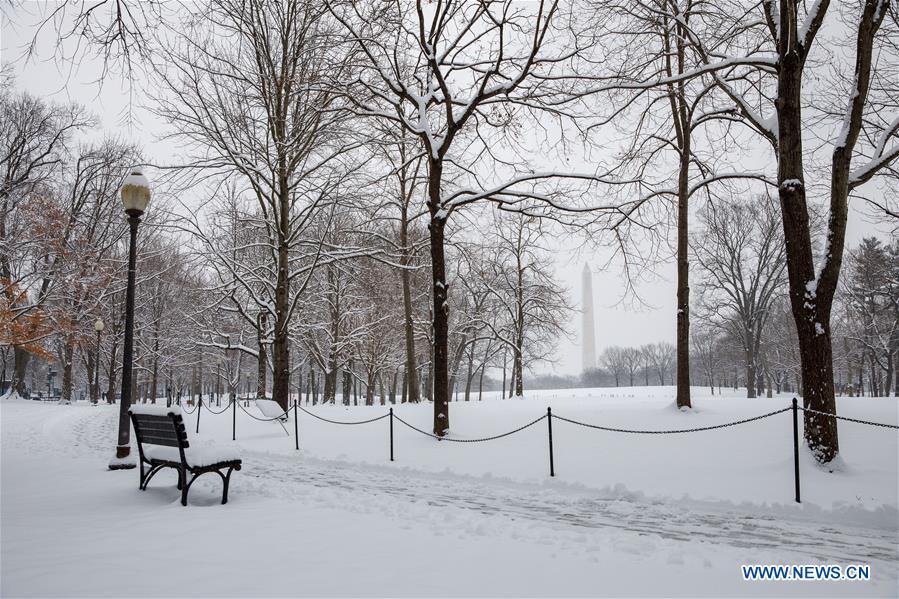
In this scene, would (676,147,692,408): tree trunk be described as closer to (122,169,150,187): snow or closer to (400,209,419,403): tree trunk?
(400,209,419,403): tree trunk

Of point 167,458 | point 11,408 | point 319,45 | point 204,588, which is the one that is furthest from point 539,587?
point 11,408

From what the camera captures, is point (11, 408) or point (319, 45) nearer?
point (319, 45)

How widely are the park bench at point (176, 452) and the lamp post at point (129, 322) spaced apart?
7.98 feet

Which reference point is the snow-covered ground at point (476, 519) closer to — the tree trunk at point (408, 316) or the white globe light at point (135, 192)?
the white globe light at point (135, 192)

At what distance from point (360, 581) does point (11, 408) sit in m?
29.1

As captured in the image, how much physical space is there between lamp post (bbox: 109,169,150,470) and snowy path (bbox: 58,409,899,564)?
2.22 m

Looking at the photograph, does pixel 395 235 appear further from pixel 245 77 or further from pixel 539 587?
→ pixel 539 587


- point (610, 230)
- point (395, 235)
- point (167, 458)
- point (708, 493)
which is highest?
point (395, 235)

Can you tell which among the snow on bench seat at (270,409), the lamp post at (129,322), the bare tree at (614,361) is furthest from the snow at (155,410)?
the bare tree at (614,361)

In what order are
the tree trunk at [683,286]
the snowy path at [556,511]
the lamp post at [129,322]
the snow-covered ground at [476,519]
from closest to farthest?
the snow-covered ground at [476,519] < the snowy path at [556,511] < the lamp post at [129,322] < the tree trunk at [683,286]

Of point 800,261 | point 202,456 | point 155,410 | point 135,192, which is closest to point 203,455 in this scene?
point 202,456

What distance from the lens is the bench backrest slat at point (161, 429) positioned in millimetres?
6391

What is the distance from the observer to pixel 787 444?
358 inches

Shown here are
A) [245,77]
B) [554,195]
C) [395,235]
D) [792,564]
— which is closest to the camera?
[792,564]
